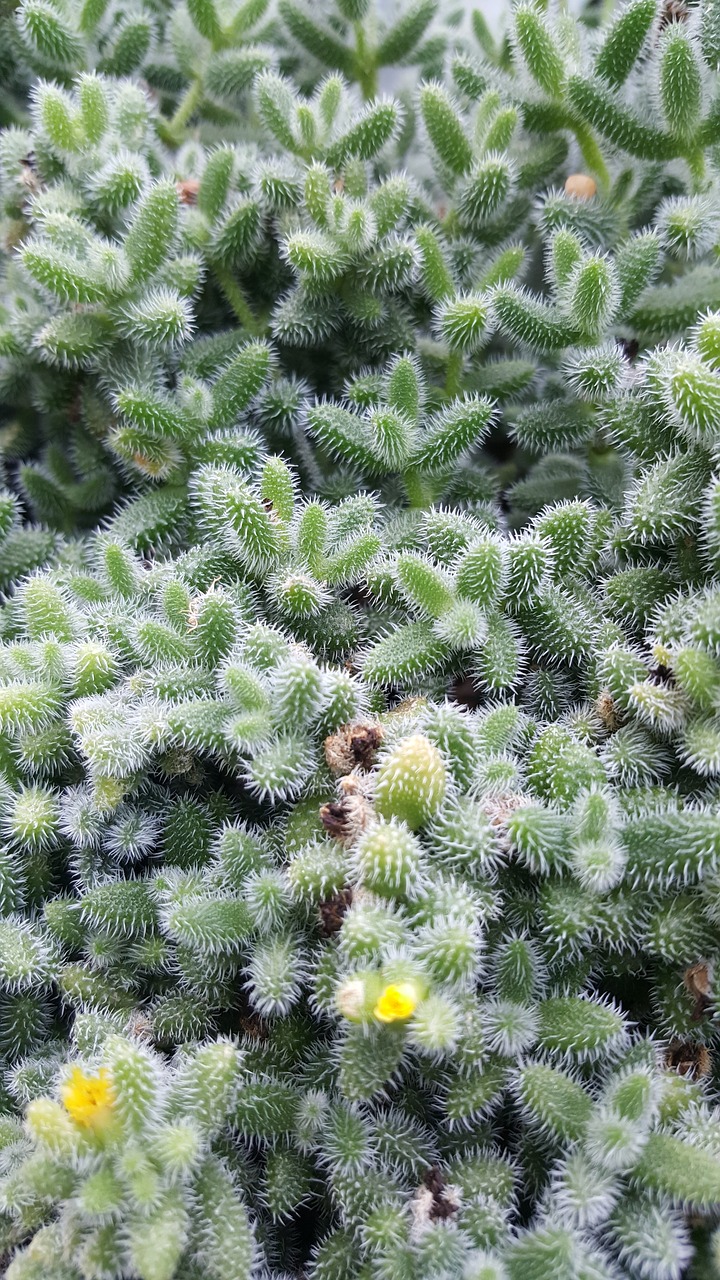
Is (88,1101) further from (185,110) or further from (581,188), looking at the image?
(185,110)

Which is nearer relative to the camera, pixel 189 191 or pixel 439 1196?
pixel 439 1196

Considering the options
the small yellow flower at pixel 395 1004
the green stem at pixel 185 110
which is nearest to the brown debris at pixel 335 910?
the small yellow flower at pixel 395 1004

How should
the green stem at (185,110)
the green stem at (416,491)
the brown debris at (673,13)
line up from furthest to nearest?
the green stem at (185,110)
the brown debris at (673,13)
the green stem at (416,491)

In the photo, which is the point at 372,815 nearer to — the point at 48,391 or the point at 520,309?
the point at 520,309

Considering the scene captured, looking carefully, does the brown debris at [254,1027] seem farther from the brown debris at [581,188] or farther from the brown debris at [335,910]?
the brown debris at [581,188]

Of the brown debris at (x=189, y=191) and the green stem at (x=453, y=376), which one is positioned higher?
the brown debris at (x=189, y=191)

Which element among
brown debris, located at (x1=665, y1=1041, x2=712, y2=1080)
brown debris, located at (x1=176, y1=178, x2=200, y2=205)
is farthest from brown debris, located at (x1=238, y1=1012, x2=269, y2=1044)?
brown debris, located at (x1=176, y1=178, x2=200, y2=205)

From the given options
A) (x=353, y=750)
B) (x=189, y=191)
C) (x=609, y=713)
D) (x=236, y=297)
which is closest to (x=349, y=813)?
(x=353, y=750)
